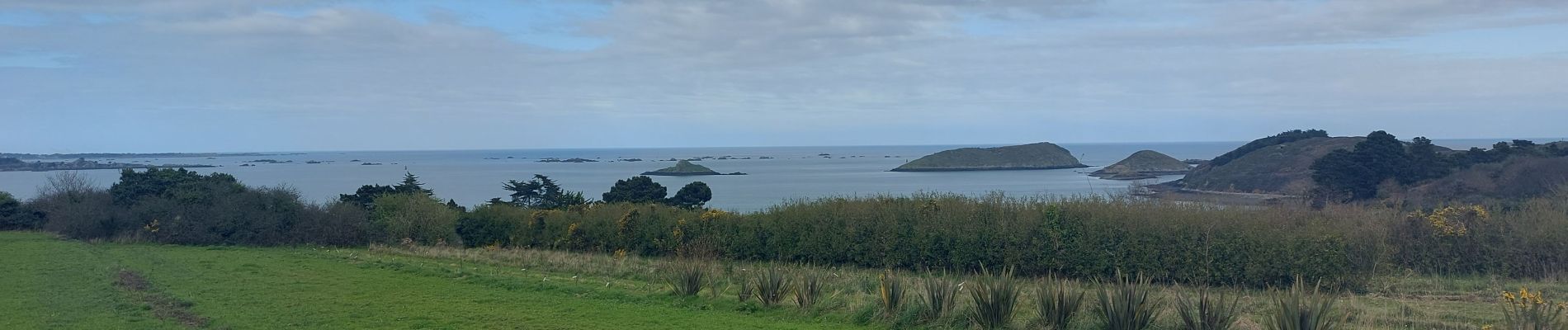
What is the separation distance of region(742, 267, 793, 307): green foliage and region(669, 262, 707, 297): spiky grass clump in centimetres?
120

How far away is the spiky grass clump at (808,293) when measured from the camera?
12320 millimetres

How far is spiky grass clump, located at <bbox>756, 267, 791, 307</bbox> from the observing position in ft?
41.7

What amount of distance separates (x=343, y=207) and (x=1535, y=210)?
26063 mm

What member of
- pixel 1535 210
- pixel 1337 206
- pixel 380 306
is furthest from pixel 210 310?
pixel 1535 210

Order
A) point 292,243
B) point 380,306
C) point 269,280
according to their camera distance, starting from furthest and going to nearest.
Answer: point 292,243
point 269,280
point 380,306

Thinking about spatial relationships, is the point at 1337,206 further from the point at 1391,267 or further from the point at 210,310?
the point at 210,310

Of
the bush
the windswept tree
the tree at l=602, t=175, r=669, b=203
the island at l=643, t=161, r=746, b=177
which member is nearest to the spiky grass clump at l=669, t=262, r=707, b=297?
the bush

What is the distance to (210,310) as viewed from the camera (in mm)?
11852

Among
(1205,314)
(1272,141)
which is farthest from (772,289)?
(1272,141)

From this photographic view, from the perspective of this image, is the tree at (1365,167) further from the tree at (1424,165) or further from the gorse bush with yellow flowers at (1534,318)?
the gorse bush with yellow flowers at (1534,318)

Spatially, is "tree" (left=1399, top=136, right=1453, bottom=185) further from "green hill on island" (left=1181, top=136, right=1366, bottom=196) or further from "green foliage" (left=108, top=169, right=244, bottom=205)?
"green foliage" (left=108, top=169, right=244, bottom=205)

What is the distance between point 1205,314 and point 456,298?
30.5 ft

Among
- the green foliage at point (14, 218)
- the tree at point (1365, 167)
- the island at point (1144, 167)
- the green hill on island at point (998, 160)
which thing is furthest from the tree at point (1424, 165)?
the green hill on island at point (998, 160)

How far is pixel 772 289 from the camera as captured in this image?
1273 cm
